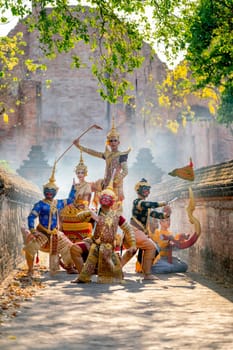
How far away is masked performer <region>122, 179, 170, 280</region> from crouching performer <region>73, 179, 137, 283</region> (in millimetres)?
366

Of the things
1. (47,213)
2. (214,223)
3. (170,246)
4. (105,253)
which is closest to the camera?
(105,253)

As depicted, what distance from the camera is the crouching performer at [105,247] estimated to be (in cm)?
1010

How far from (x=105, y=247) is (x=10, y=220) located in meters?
2.63

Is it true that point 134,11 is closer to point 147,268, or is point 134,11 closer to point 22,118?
point 147,268

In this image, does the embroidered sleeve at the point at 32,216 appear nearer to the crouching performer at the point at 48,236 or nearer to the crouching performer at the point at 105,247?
the crouching performer at the point at 48,236

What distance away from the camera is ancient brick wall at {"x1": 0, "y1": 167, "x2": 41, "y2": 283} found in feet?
34.7

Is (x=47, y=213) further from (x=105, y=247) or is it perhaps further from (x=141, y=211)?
(x=105, y=247)

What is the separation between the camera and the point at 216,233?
1113cm

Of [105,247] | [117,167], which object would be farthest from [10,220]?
[105,247]

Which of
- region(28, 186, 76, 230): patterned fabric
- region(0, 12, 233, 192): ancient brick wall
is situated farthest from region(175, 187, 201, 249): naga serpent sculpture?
region(0, 12, 233, 192): ancient brick wall

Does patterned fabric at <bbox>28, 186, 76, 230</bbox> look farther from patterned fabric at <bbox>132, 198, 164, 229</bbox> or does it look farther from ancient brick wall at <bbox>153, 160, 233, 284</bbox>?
ancient brick wall at <bbox>153, 160, 233, 284</bbox>

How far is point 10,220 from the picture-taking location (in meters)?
12.2

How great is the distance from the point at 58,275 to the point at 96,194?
2.57 meters

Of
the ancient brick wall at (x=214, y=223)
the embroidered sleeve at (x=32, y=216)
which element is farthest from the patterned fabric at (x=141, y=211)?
the embroidered sleeve at (x=32, y=216)
